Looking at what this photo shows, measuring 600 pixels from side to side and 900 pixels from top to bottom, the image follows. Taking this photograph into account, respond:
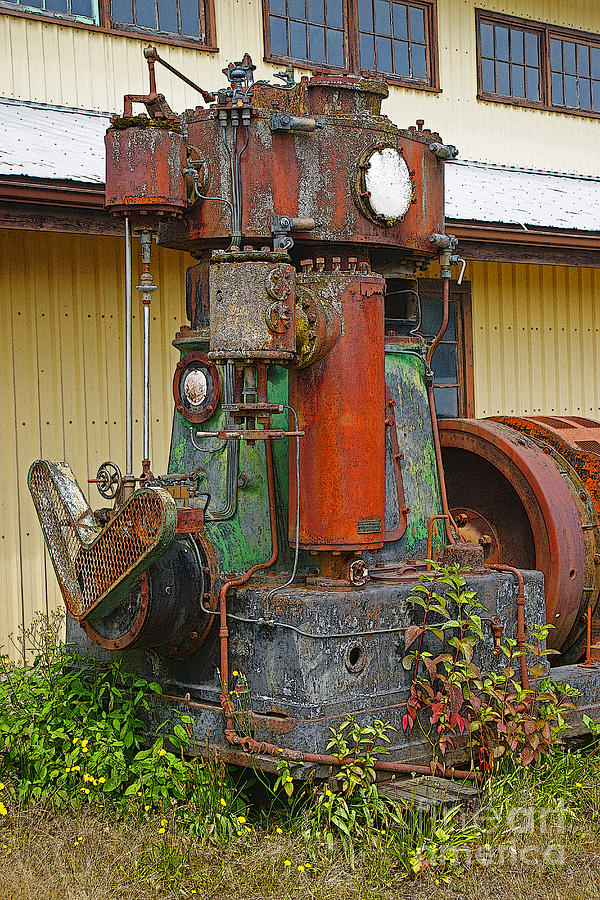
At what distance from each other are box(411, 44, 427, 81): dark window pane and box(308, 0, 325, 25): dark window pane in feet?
3.44

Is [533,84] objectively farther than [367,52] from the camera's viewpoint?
Yes

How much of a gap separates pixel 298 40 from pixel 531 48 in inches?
115

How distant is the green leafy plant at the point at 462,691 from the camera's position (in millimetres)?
5289

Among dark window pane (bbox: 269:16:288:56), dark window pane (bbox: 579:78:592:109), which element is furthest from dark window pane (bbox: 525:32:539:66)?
dark window pane (bbox: 269:16:288:56)

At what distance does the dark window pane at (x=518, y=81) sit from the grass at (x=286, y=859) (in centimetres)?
770

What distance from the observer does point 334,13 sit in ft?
32.3

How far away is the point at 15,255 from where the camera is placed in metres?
7.74

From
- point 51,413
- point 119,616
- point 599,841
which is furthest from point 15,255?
point 599,841

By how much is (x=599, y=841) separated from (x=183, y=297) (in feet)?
16.0

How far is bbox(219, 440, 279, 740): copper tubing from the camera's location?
17.1 feet

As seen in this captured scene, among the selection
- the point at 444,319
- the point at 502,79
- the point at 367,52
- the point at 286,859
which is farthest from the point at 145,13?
the point at 286,859

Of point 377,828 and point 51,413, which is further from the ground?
point 51,413

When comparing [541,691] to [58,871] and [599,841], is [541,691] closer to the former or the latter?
[599,841]

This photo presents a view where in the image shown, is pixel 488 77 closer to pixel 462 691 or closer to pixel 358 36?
pixel 358 36
